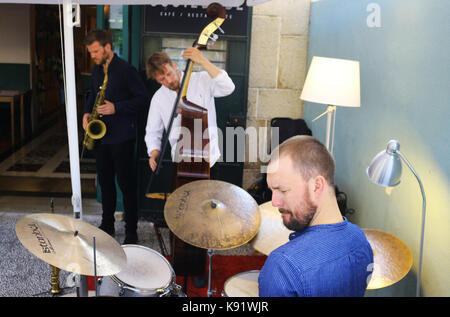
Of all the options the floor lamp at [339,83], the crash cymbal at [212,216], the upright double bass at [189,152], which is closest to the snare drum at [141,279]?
the crash cymbal at [212,216]

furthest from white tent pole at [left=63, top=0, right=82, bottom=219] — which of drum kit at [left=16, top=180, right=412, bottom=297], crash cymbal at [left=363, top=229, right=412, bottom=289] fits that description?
crash cymbal at [left=363, top=229, right=412, bottom=289]

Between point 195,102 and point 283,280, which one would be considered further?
point 195,102

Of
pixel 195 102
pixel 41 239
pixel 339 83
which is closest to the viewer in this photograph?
pixel 41 239

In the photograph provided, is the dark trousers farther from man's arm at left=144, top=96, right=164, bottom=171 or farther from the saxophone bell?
man's arm at left=144, top=96, right=164, bottom=171

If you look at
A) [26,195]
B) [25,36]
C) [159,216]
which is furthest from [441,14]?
[25,36]

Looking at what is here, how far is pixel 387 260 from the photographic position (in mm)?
2131

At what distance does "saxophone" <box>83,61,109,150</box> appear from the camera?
354 cm

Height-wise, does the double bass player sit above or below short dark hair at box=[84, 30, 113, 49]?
below

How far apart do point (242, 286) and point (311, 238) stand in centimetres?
86

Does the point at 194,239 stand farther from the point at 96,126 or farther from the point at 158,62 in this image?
the point at 96,126

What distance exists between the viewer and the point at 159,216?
4312mm

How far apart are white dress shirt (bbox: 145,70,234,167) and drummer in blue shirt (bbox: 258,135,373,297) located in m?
1.69

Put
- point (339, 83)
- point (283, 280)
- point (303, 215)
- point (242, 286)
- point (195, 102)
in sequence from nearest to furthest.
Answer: point (283, 280) → point (303, 215) → point (242, 286) → point (339, 83) → point (195, 102)

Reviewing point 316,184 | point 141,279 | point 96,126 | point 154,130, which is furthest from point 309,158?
point 96,126
